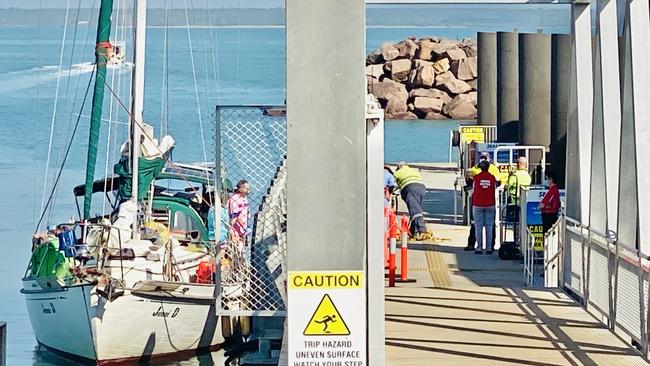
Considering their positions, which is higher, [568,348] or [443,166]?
[443,166]

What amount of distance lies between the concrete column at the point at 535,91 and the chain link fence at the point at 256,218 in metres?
19.5

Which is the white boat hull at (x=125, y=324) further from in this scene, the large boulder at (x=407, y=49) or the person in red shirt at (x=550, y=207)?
the large boulder at (x=407, y=49)

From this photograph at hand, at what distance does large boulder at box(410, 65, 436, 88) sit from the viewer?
333 ft

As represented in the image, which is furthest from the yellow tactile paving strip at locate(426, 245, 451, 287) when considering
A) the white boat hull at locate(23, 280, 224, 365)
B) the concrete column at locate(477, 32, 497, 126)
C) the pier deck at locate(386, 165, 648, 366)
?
the concrete column at locate(477, 32, 497, 126)

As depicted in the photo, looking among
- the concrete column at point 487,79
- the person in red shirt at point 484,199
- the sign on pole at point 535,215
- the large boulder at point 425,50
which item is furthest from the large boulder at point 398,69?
the sign on pole at point 535,215

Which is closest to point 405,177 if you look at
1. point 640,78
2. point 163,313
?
point 163,313

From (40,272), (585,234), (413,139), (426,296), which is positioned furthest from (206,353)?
(413,139)

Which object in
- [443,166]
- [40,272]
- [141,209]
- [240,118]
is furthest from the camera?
[443,166]

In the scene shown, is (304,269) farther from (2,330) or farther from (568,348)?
(568,348)

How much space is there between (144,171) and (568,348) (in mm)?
14507

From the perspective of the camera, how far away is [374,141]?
1091 centimetres

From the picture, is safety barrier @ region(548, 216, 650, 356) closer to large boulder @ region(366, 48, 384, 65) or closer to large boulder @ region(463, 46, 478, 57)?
large boulder @ region(366, 48, 384, 65)

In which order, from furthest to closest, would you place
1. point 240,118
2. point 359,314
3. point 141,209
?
point 141,209 < point 240,118 < point 359,314

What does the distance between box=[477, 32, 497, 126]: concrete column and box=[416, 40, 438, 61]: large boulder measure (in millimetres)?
55921
